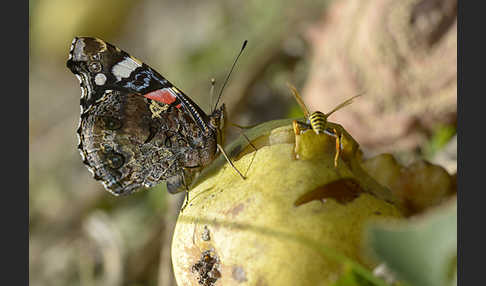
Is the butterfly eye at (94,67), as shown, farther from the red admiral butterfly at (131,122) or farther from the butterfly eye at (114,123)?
the butterfly eye at (114,123)

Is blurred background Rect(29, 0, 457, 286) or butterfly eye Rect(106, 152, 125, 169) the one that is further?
blurred background Rect(29, 0, 457, 286)

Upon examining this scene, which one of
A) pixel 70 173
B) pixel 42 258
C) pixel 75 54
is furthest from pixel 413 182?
pixel 70 173

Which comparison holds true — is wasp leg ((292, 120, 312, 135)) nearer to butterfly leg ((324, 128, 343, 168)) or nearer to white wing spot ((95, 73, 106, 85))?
butterfly leg ((324, 128, 343, 168))

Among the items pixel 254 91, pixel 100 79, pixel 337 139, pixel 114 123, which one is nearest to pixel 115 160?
pixel 114 123

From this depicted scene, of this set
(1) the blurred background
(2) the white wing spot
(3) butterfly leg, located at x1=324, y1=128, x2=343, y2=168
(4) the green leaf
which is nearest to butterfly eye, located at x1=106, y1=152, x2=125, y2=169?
(2) the white wing spot

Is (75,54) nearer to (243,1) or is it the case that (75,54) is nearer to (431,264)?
(431,264)

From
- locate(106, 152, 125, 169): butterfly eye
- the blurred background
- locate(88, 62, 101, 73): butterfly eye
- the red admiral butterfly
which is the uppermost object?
locate(88, 62, 101, 73): butterfly eye

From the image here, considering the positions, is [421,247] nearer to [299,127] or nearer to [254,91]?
[299,127]
